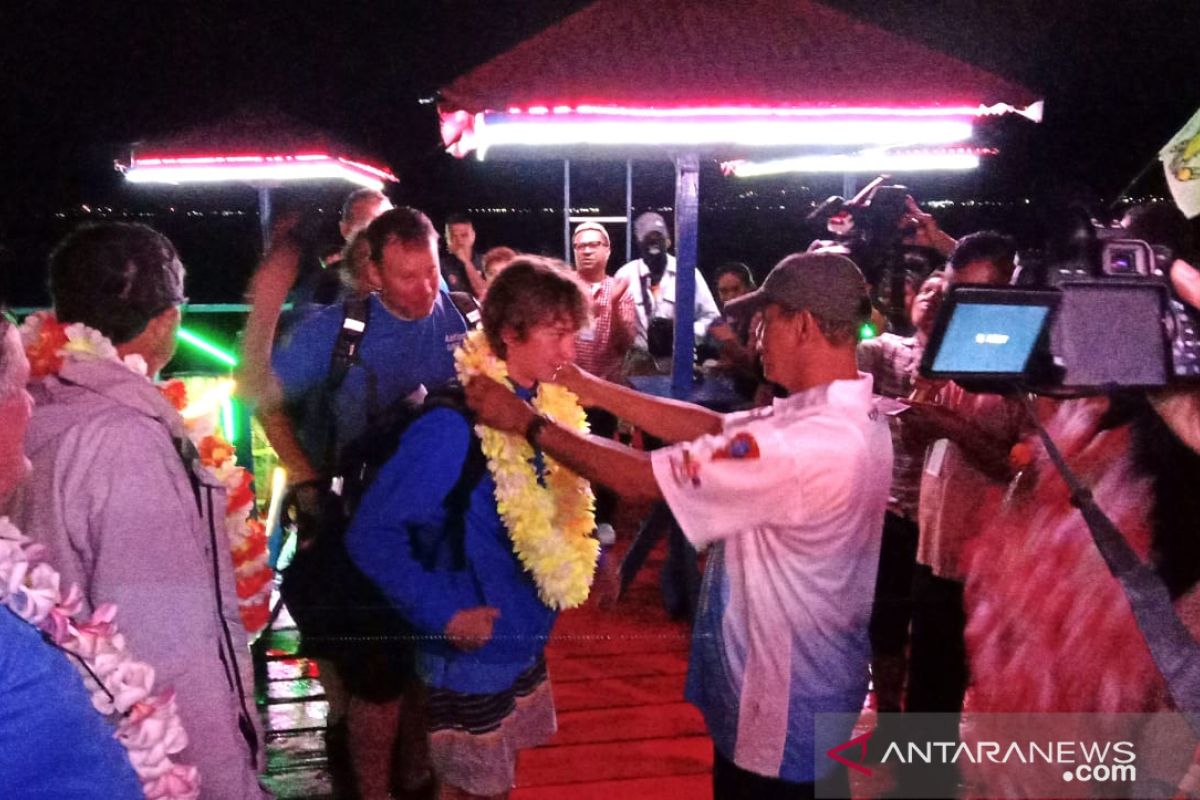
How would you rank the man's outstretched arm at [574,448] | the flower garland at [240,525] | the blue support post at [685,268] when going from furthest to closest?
1. the blue support post at [685,268]
2. the flower garland at [240,525]
3. the man's outstretched arm at [574,448]

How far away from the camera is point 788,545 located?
1.81 m

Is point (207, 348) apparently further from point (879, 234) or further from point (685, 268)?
point (879, 234)

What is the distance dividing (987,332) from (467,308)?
2.49 meters

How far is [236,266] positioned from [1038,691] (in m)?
16.7

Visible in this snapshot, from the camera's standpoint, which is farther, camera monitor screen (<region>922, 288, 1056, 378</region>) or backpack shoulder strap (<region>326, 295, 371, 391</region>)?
backpack shoulder strap (<region>326, 295, 371, 391</region>)

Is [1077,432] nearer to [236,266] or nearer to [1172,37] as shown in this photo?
[1172,37]

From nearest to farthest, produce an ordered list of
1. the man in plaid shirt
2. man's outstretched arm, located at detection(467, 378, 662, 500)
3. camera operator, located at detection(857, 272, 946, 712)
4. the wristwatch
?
man's outstretched arm, located at detection(467, 378, 662, 500), the wristwatch, camera operator, located at detection(857, 272, 946, 712), the man in plaid shirt

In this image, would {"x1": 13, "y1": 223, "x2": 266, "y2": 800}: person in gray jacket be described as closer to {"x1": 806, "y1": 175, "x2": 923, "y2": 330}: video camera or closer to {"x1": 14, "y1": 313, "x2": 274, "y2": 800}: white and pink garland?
{"x1": 14, "y1": 313, "x2": 274, "y2": 800}: white and pink garland

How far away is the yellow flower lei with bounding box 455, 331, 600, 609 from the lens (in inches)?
84.1

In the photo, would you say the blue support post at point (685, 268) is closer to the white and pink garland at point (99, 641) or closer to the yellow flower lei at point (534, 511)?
the yellow flower lei at point (534, 511)

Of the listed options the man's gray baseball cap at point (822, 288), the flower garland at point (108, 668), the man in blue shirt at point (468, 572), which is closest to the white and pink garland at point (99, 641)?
the flower garland at point (108, 668)

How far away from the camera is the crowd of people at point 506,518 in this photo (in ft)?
4.74

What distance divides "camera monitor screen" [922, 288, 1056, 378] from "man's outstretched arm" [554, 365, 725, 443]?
3.66 feet

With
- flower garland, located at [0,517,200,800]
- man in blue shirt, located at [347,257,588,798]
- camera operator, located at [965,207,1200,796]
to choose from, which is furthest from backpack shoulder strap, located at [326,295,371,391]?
camera operator, located at [965,207,1200,796]
